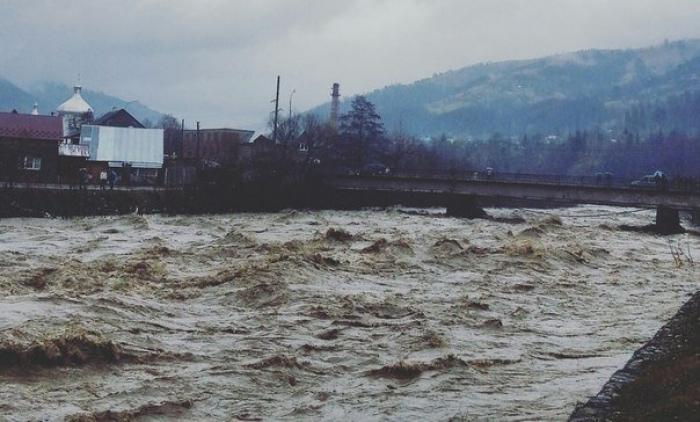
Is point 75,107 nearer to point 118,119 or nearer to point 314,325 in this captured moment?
point 118,119

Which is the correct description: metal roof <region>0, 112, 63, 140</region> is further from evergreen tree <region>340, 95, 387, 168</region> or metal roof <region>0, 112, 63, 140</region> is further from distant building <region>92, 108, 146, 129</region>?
evergreen tree <region>340, 95, 387, 168</region>

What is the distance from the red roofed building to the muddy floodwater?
81.4 ft

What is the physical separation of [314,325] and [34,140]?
5415cm

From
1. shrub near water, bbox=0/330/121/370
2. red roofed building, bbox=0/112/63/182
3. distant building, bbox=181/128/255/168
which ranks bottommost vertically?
shrub near water, bbox=0/330/121/370

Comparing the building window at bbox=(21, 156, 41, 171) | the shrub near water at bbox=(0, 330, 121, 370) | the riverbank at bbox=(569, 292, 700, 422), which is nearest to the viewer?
the riverbank at bbox=(569, 292, 700, 422)

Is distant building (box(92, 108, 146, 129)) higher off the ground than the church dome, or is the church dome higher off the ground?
the church dome

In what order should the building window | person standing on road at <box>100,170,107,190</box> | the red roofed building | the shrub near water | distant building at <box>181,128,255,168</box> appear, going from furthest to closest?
distant building at <box>181,128,255,168</box>
the building window
the red roofed building
person standing on road at <box>100,170,107,190</box>
the shrub near water

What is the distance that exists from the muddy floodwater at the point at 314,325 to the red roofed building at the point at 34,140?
24.8 metres

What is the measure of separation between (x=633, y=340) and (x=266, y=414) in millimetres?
11422

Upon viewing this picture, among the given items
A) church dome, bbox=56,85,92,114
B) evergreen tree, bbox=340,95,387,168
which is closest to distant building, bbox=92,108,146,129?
church dome, bbox=56,85,92,114

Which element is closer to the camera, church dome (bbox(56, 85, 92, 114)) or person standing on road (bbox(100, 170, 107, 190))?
person standing on road (bbox(100, 170, 107, 190))

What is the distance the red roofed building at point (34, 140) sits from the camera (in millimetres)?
67850

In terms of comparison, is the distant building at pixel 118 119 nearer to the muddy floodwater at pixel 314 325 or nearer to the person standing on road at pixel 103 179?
the person standing on road at pixel 103 179

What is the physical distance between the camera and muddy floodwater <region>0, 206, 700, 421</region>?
52.4 ft
